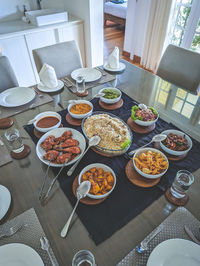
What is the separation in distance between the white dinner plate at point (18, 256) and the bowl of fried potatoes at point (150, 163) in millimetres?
464

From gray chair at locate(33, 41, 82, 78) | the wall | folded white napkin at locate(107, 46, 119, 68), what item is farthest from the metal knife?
the wall

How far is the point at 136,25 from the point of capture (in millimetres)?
3135

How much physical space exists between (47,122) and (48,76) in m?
0.41

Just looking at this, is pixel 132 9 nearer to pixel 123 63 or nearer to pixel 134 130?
pixel 123 63

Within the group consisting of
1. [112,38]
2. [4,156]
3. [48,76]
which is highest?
[48,76]

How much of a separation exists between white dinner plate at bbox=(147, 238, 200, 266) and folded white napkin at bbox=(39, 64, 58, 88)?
44.5 inches

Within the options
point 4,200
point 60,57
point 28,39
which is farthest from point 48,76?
point 28,39

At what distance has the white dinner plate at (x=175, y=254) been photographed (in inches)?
21.4

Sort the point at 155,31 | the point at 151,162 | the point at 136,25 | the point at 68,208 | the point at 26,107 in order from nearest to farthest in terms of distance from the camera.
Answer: the point at 68,208, the point at 151,162, the point at 26,107, the point at 155,31, the point at 136,25

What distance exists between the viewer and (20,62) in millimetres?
2410

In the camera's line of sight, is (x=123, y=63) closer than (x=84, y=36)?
Yes

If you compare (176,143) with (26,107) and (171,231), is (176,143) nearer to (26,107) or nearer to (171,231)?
(171,231)

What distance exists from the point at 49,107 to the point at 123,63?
2.84 ft

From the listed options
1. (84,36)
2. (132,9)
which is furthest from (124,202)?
(132,9)
